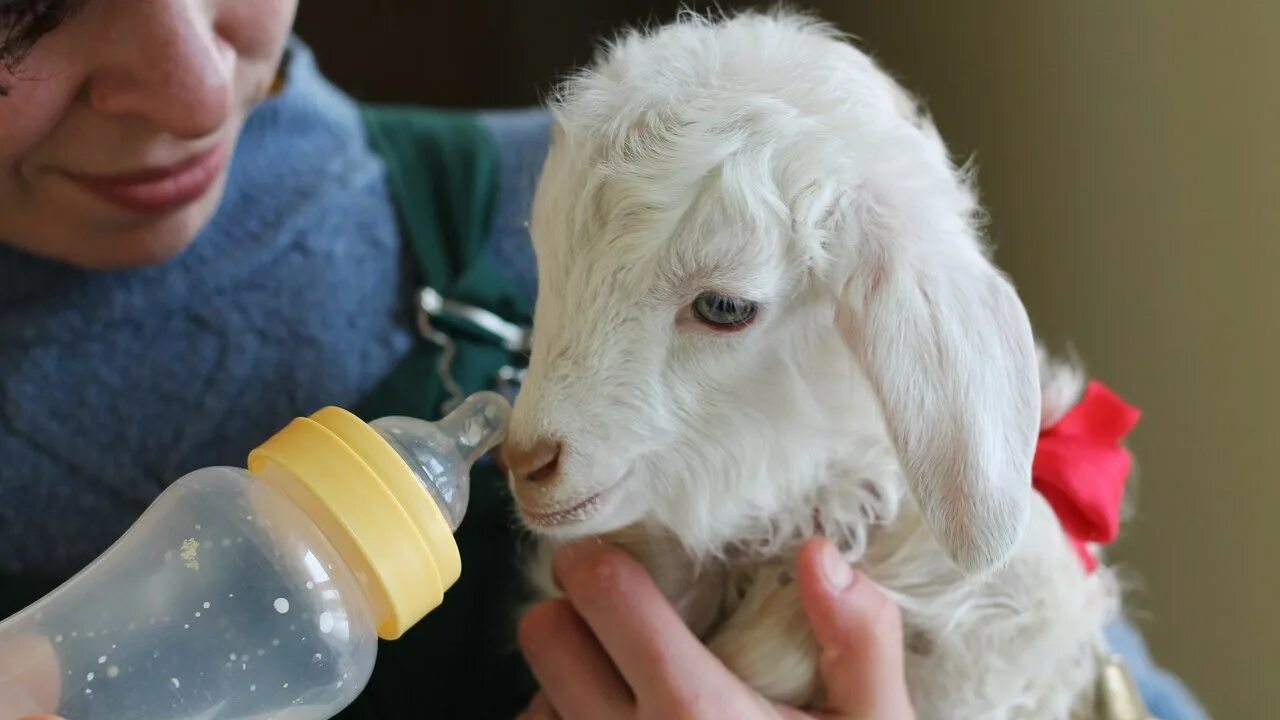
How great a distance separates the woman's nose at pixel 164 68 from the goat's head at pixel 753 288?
8.6 inches

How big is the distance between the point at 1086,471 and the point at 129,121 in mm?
647

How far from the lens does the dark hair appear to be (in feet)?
1.73

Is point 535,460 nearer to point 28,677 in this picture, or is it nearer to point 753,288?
point 753,288

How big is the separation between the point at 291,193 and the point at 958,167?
525 mm

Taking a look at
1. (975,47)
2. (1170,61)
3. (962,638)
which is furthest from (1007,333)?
(975,47)

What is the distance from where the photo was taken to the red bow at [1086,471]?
67 centimetres

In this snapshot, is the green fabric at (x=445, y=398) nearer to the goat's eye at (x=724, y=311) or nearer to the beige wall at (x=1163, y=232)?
the goat's eye at (x=724, y=311)

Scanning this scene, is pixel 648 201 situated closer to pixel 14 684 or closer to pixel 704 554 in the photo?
pixel 704 554

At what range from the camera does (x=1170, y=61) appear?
1.04 m

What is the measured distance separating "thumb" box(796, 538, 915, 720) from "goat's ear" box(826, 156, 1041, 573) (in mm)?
76

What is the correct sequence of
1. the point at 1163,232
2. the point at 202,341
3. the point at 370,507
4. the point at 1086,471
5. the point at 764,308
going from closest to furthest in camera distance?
the point at 370,507 → the point at 764,308 → the point at 1086,471 → the point at 202,341 → the point at 1163,232

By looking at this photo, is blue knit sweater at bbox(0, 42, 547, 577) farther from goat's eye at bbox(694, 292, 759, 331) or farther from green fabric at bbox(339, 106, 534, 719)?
goat's eye at bbox(694, 292, 759, 331)

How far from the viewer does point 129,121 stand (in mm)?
636

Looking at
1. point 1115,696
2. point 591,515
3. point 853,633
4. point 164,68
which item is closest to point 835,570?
point 853,633
